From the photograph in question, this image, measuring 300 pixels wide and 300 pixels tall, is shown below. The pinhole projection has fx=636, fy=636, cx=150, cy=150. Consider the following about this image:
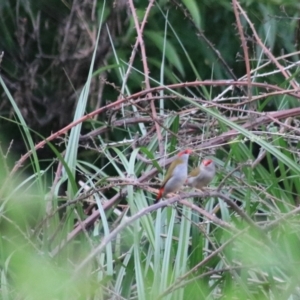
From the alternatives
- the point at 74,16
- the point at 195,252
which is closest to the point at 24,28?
the point at 74,16

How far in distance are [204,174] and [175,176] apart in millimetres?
88

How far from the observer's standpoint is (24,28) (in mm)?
2881

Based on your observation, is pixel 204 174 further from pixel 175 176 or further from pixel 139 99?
pixel 139 99

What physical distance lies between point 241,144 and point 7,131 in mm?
1640

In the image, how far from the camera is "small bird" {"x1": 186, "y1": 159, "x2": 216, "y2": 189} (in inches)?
64.8

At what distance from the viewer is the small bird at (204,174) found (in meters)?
1.65

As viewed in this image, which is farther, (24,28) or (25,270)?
(24,28)

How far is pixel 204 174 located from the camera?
1655 mm

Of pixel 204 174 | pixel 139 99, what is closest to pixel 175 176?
pixel 204 174

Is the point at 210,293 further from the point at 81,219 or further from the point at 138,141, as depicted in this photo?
the point at 138,141

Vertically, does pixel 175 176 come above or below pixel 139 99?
below

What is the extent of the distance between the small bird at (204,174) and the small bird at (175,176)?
4 cm

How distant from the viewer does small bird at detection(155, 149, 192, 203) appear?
168cm

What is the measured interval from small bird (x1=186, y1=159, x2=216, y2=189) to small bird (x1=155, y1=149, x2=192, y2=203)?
0.14 ft
